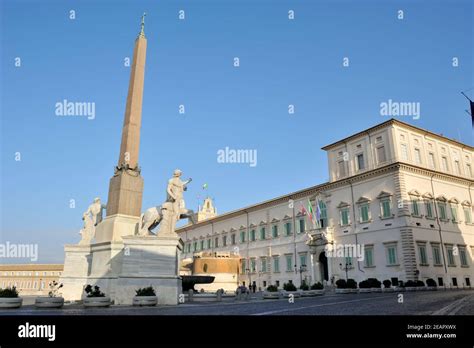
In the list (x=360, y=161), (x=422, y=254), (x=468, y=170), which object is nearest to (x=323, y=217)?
(x=360, y=161)

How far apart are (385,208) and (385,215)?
587 millimetres

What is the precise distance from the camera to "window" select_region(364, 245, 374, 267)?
31.3 m

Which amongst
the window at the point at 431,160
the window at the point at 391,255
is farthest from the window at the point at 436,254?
the window at the point at 431,160

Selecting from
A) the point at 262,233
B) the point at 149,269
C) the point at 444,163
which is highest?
the point at 444,163

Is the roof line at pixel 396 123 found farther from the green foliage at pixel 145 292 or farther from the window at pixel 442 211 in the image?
the green foliage at pixel 145 292

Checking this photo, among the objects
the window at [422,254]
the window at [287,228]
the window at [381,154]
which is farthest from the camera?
the window at [287,228]

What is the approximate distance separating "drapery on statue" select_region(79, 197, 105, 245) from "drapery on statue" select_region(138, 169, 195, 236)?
4353mm

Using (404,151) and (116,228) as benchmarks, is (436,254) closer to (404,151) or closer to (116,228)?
(404,151)

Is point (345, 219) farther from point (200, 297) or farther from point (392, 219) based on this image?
point (200, 297)

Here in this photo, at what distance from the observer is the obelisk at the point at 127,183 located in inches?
621

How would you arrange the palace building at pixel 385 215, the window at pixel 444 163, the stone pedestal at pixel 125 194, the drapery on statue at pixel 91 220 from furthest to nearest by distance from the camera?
the window at pixel 444 163 → the palace building at pixel 385 215 → the drapery on statue at pixel 91 220 → the stone pedestal at pixel 125 194

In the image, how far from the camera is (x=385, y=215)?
3111 cm

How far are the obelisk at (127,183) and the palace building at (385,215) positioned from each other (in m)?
21.4
